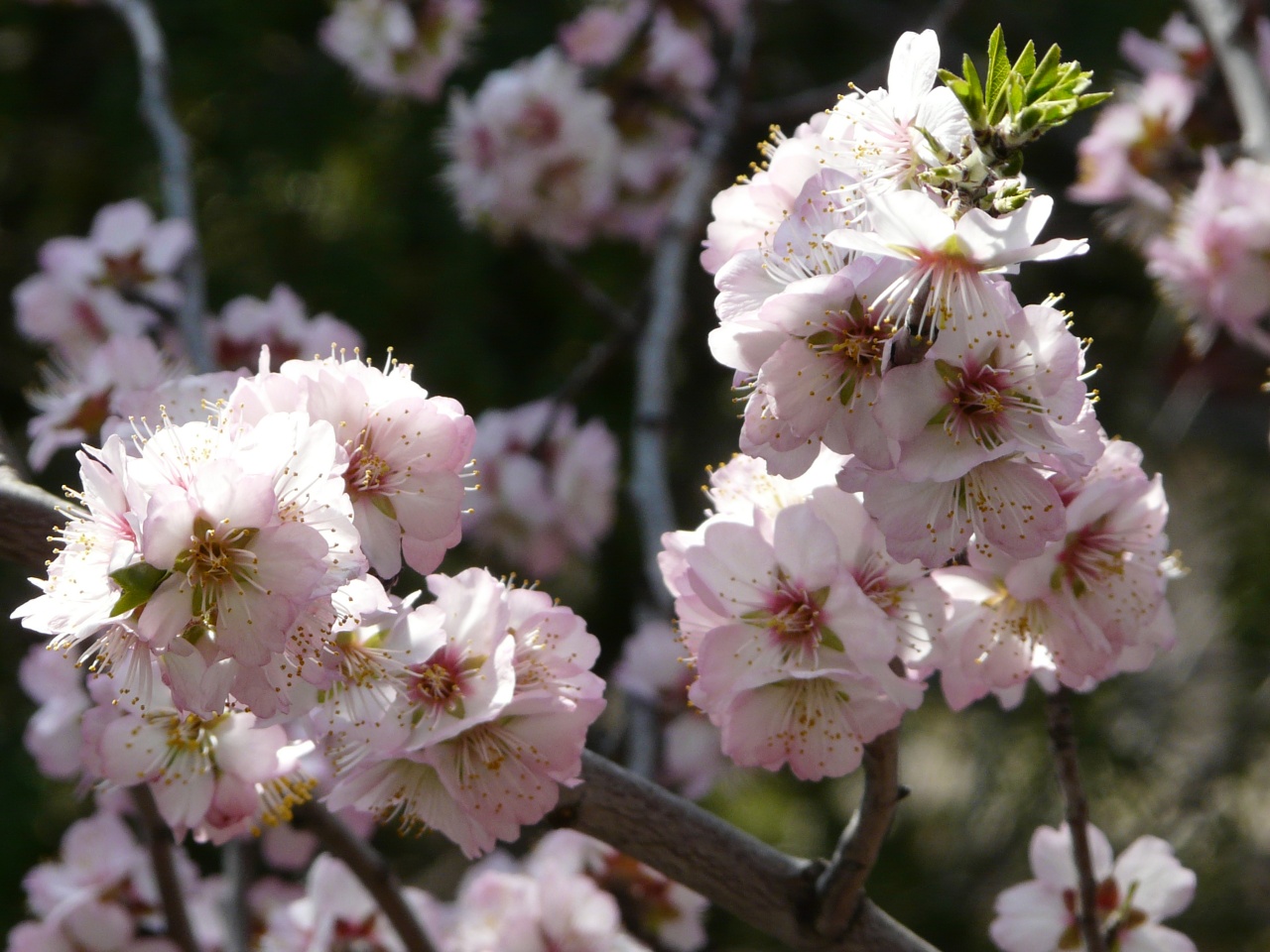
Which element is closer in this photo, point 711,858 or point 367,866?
point 711,858

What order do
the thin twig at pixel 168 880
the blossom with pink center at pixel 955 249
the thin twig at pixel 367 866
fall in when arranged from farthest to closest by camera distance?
the thin twig at pixel 168 880
the thin twig at pixel 367 866
the blossom with pink center at pixel 955 249

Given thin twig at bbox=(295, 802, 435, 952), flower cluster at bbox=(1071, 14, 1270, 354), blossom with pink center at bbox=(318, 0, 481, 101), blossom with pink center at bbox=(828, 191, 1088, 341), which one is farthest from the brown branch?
blossom with pink center at bbox=(318, 0, 481, 101)

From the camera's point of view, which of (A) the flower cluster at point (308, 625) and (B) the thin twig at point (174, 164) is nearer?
(A) the flower cluster at point (308, 625)

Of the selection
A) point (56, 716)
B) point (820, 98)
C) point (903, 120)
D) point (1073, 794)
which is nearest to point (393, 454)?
point (903, 120)

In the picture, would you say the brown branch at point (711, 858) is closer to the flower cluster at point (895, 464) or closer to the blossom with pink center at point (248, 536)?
the flower cluster at point (895, 464)

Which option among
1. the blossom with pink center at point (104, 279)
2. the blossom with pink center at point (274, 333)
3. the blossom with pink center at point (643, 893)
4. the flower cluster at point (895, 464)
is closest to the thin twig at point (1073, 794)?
the flower cluster at point (895, 464)

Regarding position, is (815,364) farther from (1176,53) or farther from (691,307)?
(691,307)
